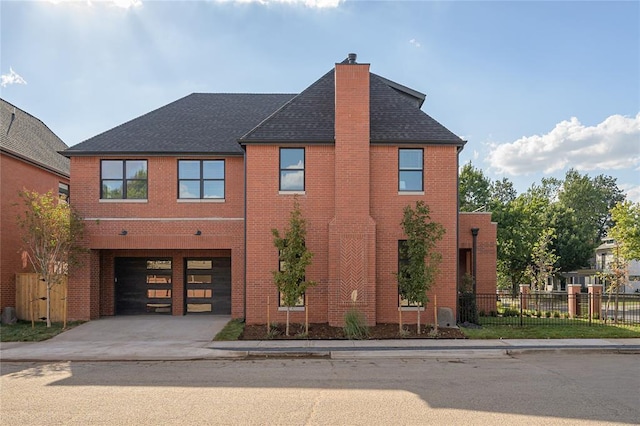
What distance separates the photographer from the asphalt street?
7672mm

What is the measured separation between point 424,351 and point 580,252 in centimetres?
4143

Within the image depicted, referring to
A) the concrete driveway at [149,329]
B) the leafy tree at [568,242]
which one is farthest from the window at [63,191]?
the leafy tree at [568,242]

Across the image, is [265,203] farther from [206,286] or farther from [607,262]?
[607,262]

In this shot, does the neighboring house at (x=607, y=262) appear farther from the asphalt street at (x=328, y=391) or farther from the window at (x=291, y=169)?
the asphalt street at (x=328, y=391)

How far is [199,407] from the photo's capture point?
8195 millimetres

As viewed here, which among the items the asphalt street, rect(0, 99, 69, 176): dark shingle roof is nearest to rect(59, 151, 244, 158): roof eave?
rect(0, 99, 69, 176): dark shingle roof

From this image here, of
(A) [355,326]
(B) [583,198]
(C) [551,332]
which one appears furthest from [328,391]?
(B) [583,198]

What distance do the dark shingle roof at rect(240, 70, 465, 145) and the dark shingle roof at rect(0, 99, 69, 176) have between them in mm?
11156

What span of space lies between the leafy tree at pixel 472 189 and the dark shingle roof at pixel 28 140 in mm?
37365

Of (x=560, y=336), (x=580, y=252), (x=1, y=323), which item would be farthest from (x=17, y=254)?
(x=580, y=252)

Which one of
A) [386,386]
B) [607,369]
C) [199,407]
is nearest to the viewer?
[199,407]

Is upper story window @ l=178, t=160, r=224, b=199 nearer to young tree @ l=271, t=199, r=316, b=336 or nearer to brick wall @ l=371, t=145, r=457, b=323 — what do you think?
young tree @ l=271, t=199, r=316, b=336

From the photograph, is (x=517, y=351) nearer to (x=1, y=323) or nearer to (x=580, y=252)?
(x=1, y=323)

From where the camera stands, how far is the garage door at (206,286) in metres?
19.5
